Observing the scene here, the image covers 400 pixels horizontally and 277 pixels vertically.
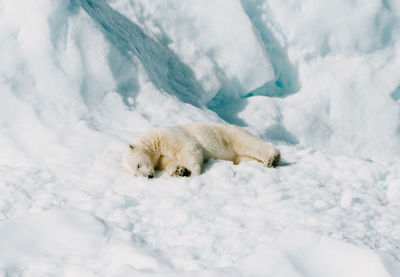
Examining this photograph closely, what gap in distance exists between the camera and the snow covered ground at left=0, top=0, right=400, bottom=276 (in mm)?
2883

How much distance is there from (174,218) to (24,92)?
2.87 metres

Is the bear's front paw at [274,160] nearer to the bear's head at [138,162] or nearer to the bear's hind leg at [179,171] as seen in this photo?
the bear's hind leg at [179,171]

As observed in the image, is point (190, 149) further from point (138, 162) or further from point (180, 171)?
point (138, 162)

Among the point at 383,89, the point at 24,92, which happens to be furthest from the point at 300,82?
the point at 24,92

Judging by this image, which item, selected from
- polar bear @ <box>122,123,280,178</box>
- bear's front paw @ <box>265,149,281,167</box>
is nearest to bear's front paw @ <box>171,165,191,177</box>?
polar bear @ <box>122,123,280,178</box>

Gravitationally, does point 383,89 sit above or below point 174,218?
above

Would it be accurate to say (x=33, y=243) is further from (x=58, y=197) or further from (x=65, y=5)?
(x=65, y=5)

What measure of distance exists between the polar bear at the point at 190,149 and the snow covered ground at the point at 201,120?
156 millimetres

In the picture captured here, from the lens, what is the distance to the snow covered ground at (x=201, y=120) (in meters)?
2.88

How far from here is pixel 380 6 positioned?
339 inches

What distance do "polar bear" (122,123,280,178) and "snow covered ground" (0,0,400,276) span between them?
156mm

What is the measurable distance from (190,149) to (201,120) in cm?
204

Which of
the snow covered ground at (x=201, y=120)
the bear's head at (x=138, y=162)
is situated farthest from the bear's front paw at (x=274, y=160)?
the bear's head at (x=138, y=162)

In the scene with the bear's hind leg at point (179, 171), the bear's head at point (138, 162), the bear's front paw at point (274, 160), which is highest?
the bear's front paw at point (274, 160)
